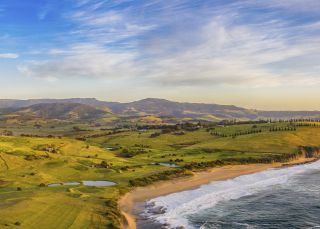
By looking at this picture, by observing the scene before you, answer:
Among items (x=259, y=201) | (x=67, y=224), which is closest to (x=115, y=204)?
(x=67, y=224)

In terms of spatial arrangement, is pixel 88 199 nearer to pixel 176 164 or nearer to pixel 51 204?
pixel 51 204

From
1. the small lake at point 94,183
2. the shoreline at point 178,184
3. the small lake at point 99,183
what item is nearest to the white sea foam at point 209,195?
the shoreline at point 178,184

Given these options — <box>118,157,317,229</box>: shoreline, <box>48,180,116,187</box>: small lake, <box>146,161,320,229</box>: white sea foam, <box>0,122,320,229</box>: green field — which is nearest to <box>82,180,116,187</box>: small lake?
<box>48,180,116,187</box>: small lake

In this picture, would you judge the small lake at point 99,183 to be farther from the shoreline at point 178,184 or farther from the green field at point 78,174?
the shoreline at point 178,184

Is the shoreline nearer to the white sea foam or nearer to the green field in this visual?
the green field

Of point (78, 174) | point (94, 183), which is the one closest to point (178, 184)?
point (94, 183)

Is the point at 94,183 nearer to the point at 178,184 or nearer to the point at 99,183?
the point at 99,183
